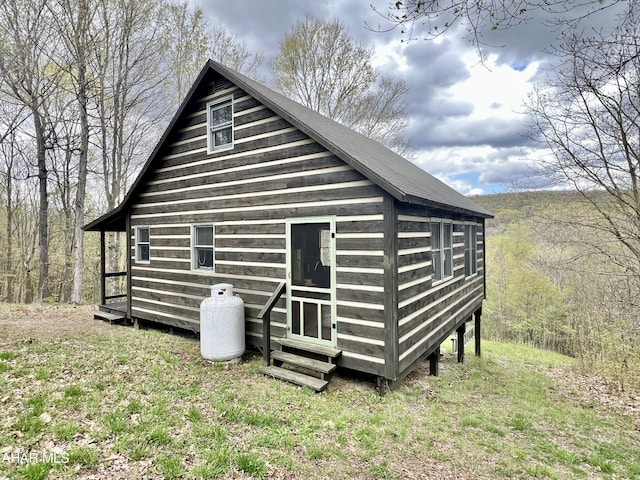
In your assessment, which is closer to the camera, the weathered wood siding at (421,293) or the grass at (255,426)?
the grass at (255,426)

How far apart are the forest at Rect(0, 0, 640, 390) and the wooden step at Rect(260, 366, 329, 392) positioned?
687 centimetres

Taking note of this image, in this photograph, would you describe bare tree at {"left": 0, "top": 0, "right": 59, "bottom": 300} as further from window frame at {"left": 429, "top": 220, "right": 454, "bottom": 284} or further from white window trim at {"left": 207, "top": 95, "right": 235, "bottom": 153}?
window frame at {"left": 429, "top": 220, "right": 454, "bottom": 284}

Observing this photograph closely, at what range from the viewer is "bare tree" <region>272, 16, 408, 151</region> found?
14438mm

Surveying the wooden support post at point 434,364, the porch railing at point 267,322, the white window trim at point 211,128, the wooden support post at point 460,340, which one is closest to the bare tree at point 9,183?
the white window trim at point 211,128

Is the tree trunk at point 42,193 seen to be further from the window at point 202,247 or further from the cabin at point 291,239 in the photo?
the window at point 202,247

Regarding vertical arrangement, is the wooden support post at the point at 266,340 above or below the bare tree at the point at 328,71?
below

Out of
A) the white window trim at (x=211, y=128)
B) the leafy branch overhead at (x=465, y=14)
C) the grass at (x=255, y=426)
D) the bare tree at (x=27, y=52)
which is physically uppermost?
the bare tree at (x=27, y=52)

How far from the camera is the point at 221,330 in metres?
5.85

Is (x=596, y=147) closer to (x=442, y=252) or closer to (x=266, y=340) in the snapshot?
(x=442, y=252)

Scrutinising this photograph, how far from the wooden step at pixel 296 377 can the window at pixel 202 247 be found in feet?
9.28

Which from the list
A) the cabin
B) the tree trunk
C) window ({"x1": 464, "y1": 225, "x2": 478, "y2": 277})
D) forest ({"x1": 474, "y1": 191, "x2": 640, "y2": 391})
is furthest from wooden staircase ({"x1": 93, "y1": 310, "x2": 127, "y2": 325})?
forest ({"x1": 474, "y1": 191, "x2": 640, "y2": 391})

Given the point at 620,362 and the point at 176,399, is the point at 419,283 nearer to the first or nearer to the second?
the point at 176,399

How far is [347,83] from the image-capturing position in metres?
14.9

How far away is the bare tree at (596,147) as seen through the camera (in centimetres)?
726
